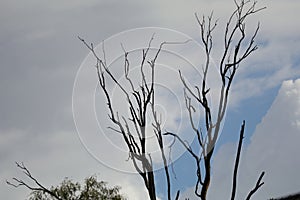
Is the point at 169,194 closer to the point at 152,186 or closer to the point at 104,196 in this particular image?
the point at 152,186

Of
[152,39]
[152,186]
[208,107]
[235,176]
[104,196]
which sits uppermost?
[104,196]

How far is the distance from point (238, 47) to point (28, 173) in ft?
5.53

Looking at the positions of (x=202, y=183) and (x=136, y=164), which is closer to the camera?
(x=202, y=183)

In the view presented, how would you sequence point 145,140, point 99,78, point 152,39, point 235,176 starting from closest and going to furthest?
1. point 235,176
2. point 145,140
3. point 99,78
4. point 152,39

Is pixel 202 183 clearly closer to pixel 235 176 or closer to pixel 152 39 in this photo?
pixel 235 176

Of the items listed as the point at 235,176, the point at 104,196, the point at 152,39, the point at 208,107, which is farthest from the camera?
the point at 104,196

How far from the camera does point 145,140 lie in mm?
3861

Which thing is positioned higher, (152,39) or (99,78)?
(152,39)

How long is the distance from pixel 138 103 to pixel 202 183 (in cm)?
87

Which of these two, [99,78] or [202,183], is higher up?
[99,78]

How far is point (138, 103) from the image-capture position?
402 cm

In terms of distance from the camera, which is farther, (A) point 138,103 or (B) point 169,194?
(A) point 138,103

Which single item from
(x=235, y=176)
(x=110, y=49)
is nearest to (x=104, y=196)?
(x=110, y=49)

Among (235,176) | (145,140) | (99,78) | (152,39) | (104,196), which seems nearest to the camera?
(235,176)
